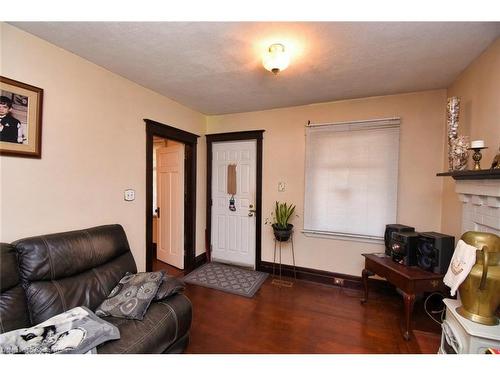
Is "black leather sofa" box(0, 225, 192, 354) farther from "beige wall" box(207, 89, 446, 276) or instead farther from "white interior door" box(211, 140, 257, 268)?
"beige wall" box(207, 89, 446, 276)

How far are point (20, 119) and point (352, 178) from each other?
3.20 meters

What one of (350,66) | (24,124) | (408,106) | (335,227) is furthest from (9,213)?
(408,106)

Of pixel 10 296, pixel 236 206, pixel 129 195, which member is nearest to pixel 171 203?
pixel 236 206

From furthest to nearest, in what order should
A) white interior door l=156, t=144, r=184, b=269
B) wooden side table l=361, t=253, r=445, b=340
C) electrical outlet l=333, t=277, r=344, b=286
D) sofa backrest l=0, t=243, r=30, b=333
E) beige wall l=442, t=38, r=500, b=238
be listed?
white interior door l=156, t=144, r=184, b=269, electrical outlet l=333, t=277, r=344, b=286, wooden side table l=361, t=253, r=445, b=340, beige wall l=442, t=38, r=500, b=238, sofa backrest l=0, t=243, r=30, b=333

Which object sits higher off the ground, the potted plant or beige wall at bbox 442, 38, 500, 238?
beige wall at bbox 442, 38, 500, 238

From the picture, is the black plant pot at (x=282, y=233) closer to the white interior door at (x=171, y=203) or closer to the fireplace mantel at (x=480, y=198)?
the white interior door at (x=171, y=203)

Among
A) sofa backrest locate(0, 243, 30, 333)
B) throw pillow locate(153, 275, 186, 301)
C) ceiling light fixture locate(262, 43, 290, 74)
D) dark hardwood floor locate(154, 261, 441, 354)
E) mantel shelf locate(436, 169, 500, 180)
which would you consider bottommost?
dark hardwood floor locate(154, 261, 441, 354)

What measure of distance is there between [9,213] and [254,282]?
8.17 feet

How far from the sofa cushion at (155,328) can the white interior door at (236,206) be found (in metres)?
1.78

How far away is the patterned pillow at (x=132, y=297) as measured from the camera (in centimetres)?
149

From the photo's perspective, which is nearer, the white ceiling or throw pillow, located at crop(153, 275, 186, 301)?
the white ceiling

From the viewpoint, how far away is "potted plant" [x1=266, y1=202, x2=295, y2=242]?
Result: 3.00 metres

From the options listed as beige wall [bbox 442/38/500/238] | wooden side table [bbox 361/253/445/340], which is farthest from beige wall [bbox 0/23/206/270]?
beige wall [bbox 442/38/500/238]

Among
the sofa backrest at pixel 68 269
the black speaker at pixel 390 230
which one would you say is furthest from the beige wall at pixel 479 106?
the sofa backrest at pixel 68 269
